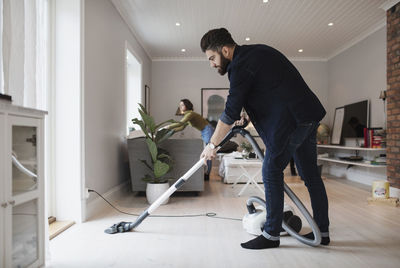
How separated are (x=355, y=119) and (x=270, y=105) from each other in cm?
404

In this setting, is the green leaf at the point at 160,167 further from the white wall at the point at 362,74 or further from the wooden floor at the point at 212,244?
the white wall at the point at 362,74

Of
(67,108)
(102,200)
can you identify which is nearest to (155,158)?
(102,200)

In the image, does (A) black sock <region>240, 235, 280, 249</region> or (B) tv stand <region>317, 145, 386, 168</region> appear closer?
(A) black sock <region>240, 235, 280, 249</region>

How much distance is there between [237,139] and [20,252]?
5422mm

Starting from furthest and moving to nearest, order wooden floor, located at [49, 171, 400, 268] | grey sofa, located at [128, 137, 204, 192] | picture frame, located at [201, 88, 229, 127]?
picture frame, located at [201, 88, 229, 127] < grey sofa, located at [128, 137, 204, 192] < wooden floor, located at [49, 171, 400, 268]

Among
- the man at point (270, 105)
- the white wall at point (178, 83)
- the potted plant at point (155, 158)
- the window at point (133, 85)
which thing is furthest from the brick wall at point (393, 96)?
the window at point (133, 85)

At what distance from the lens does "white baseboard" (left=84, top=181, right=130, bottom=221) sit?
2.62m

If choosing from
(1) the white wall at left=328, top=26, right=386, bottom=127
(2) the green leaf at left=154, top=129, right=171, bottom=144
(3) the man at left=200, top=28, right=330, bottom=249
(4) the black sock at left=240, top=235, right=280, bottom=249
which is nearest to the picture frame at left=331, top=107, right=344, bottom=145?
(1) the white wall at left=328, top=26, right=386, bottom=127

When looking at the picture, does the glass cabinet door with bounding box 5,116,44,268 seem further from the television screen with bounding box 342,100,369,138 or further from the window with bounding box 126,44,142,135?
the television screen with bounding box 342,100,369,138

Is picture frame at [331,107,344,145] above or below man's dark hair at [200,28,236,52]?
below

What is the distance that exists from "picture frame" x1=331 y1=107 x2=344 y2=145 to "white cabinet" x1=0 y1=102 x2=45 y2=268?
5.34 meters

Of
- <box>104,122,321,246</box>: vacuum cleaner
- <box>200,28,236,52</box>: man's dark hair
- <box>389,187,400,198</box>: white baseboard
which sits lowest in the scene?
<box>389,187,400,198</box>: white baseboard

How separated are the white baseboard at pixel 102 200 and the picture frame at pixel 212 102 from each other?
323cm

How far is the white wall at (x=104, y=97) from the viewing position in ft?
8.87
